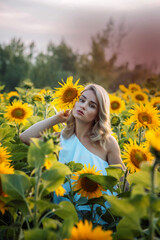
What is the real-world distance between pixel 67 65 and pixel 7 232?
22337 mm

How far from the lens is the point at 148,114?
2.13 meters

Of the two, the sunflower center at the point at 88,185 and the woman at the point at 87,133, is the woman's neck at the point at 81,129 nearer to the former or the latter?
the woman at the point at 87,133

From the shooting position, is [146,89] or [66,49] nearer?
→ [146,89]

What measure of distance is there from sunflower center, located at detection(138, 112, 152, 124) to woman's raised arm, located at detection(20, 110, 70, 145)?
0.58 m

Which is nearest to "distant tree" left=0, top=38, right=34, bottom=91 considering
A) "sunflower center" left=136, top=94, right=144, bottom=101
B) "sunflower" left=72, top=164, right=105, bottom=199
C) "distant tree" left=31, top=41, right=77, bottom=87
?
"distant tree" left=31, top=41, right=77, bottom=87

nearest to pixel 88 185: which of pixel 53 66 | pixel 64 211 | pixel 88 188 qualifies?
pixel 88 188

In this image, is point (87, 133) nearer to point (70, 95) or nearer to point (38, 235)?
point (70, 95)

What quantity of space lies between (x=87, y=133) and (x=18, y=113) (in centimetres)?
66

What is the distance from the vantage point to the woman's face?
201 cm

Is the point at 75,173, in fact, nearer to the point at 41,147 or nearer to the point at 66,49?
the point at 41,147

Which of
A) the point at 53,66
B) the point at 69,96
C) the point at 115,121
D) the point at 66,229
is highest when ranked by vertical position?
the point at 53,66

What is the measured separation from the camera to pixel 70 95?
2.10 m

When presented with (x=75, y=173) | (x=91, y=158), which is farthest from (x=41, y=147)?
(x=91, y=158)

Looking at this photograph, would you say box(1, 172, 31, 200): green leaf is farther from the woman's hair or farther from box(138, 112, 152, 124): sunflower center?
box(138, 112, 152, 124): sunflower center
